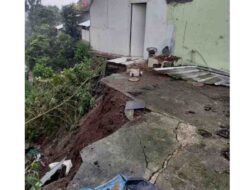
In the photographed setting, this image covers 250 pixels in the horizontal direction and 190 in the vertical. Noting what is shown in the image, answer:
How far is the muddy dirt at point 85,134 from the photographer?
3340mm

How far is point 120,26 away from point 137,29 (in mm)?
711

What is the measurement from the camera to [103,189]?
181cm

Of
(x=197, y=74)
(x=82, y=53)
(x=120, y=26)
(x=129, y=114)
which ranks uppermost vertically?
(x=120, y=26)

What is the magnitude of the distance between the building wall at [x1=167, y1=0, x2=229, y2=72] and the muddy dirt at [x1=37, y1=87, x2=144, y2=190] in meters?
2.53

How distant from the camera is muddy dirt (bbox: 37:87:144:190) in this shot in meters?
3.34

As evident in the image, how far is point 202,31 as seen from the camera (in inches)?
231

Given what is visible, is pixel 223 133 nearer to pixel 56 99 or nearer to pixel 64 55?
pixel 56 99

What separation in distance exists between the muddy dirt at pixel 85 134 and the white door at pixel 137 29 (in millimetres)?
3860

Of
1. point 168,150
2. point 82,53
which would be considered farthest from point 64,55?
point 168,150

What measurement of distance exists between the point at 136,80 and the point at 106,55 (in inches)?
163

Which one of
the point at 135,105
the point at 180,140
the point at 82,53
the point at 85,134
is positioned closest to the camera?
the point at 180,140

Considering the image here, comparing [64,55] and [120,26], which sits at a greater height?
[120,26]

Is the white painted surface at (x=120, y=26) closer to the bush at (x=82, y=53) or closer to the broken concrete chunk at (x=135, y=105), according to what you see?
the bush at (x=82, y=53)

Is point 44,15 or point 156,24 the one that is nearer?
point 156,24
